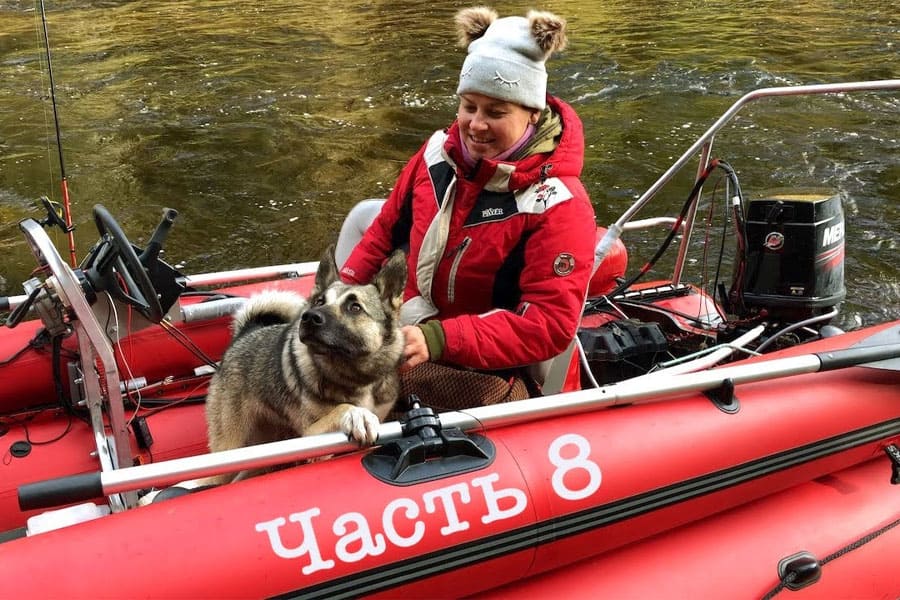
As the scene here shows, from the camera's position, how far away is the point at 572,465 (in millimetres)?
2164

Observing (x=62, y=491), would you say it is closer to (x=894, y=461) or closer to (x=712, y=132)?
(x=894, y=461)

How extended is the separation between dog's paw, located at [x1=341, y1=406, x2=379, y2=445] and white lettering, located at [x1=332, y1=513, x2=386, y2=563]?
0.18 m

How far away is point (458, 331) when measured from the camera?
7.43ft

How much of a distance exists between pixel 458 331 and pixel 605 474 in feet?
1.81

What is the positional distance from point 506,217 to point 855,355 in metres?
1.20

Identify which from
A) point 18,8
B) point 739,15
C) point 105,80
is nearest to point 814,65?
point 739,15

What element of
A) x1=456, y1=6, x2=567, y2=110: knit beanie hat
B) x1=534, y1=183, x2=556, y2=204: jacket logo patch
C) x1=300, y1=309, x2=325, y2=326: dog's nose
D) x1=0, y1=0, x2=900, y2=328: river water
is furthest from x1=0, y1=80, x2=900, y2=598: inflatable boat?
x1=0, y1=0, x2=900, y2=328: river water

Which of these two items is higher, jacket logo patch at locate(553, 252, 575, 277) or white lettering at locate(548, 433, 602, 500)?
jacket logo patch at locate(553, 252, 575, 277)

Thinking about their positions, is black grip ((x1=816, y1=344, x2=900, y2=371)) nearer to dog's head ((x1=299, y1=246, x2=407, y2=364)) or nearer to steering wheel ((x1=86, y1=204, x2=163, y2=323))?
dog's head ((x1=299, y1=246, x2=407, y2=364))

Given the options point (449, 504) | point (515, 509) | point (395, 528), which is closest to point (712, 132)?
point (515, 509)

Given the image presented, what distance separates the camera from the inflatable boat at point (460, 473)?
1.81 m

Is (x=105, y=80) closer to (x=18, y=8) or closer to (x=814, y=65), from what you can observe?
(x=18, y=8)

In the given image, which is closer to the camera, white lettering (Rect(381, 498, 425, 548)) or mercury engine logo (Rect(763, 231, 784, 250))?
white lettering (Rect(381, 498, 425, 548))

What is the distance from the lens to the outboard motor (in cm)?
330
